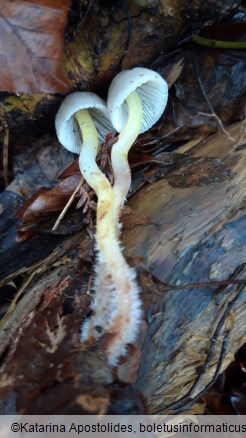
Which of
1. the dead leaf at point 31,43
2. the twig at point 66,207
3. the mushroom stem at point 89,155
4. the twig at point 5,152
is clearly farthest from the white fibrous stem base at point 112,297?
the twig at point 5,152

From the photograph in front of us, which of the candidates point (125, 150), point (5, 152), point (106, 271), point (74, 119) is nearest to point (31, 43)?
point (74, 119)

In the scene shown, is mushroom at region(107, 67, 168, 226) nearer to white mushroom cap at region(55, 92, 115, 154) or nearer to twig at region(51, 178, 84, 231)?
white mushroom cap at region(55, 92, 115, 154)

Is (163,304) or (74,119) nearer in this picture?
(163,304)

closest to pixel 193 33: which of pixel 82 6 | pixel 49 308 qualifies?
pixel 82 6

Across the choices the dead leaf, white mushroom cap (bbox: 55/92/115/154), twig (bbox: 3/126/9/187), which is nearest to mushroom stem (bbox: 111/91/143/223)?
white mushroom cap (bbox: 55/92/115/154)

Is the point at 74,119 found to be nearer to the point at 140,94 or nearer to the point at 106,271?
the point at 140,94

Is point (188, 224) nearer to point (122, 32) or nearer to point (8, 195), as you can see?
point (122, 32)
